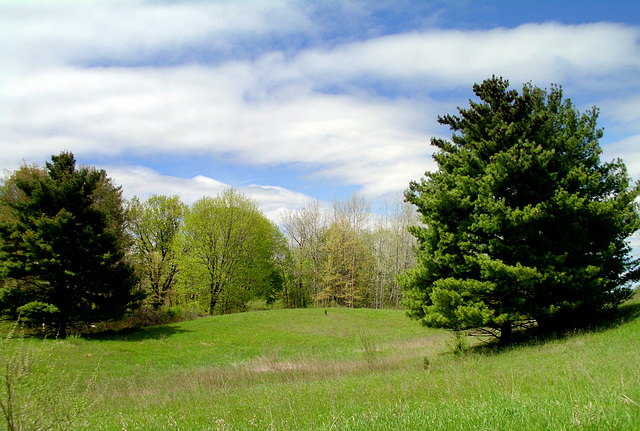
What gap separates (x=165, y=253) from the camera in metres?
38.0

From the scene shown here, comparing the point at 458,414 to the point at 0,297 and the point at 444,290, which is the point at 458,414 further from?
the point at 0,297

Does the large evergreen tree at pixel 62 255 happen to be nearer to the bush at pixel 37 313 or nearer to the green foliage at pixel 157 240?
the bush at pixel 37 313

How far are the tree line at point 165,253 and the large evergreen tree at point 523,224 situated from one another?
3.25 meters

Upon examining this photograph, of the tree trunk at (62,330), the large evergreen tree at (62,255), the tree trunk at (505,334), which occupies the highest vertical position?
the large evergreen tree at (62,255)

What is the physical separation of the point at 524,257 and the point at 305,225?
127 feet

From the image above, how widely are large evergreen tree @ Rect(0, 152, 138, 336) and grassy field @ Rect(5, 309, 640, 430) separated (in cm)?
234

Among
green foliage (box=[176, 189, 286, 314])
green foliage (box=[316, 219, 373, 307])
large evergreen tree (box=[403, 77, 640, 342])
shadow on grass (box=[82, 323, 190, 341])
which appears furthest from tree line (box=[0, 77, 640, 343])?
green foliage (box=[316, 219, 373, 307])

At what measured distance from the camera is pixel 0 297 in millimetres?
17578

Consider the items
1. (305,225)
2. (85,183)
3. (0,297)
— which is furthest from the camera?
(305,225)

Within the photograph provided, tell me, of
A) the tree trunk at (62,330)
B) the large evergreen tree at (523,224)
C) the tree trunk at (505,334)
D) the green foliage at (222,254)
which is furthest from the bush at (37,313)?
the tree trunk at (505,334)

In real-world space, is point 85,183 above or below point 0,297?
above

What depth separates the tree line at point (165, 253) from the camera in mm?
→ 18859

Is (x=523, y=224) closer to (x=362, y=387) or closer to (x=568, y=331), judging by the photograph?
(x=568, y=331)

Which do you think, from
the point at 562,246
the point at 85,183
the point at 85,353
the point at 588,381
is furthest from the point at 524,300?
the point at 85,183
